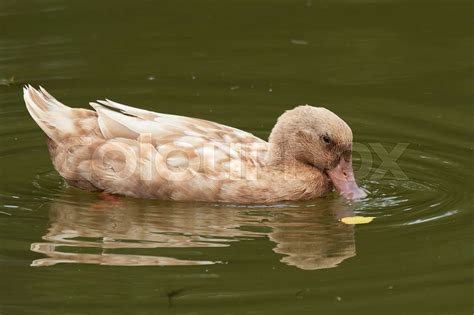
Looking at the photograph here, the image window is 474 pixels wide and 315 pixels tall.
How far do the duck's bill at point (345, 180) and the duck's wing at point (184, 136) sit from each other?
71 cm

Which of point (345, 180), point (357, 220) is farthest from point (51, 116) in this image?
point (357, 220)

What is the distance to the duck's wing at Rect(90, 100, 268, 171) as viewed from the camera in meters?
11.1

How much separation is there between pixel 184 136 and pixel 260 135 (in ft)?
6.60

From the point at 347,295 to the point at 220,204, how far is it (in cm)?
255

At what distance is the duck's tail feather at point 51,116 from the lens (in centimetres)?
1155

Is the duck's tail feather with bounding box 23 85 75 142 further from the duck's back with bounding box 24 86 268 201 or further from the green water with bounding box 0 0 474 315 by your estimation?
the green water with bounding box 0 0 474 315

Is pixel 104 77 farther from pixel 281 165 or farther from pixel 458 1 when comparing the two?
pixel 458 1

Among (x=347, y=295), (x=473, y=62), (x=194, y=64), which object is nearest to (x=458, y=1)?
(x=473, y=62)

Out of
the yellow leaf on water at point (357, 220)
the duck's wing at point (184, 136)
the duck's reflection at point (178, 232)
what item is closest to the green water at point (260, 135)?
the duck's reflection at point (178, 232)

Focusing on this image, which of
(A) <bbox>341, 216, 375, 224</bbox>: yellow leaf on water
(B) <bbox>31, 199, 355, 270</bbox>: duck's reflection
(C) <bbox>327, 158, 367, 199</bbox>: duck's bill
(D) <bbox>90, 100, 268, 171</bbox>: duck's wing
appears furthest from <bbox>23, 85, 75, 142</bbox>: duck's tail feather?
(A) <bbox>341, 216, 375, 224</bbox>: yellow leaf on water

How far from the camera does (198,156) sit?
1105 cm

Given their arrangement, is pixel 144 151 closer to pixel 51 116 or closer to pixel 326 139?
pixel 51 116

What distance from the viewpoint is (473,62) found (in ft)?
50.0

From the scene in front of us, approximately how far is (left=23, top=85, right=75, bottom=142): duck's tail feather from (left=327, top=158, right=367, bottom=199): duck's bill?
2.56 metres
